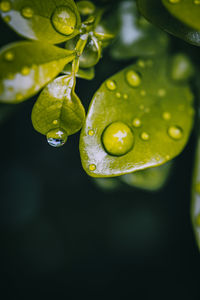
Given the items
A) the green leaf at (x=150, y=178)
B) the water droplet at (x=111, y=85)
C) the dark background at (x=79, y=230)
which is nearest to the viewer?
the water droplet at (x=111, y=85)

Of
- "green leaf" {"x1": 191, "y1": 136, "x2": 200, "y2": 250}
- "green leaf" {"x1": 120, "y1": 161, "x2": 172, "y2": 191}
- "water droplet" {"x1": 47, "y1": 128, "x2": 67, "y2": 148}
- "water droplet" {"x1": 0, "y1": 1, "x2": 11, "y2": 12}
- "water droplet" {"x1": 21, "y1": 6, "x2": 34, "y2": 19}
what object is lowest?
"green leaf" {"x1": 120, "y1": 161, "x2": 172, "y2": 191}

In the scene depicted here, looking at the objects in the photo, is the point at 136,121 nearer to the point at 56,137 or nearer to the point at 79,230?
the point at 56,137

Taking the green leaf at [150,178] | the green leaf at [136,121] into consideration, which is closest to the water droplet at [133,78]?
the green leaf at [136,121]

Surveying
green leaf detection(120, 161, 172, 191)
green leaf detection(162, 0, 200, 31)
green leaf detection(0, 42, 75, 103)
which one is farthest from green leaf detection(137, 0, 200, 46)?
green leaf detection(120, 161, 172, 191)

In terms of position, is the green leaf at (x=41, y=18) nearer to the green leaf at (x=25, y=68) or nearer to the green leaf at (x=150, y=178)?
the green leaf at (x=25, y=68)

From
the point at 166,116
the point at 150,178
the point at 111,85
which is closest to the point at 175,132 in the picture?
the point at 166,116

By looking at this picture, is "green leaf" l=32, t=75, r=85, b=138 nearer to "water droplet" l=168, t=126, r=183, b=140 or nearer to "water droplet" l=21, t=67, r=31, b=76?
"water droplet" l=21, t=67, r=31, b=76

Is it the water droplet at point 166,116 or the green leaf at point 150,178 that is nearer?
the water droplet at point 166,116

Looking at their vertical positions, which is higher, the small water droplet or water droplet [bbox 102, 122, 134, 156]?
water droplet [bbox 102, 122, 134, 156]
